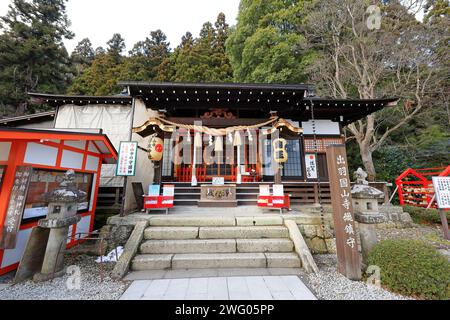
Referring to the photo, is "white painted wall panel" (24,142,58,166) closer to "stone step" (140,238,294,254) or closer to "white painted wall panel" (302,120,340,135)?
"stone step" (140,238,294,254)

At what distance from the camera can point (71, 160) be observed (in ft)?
16.3

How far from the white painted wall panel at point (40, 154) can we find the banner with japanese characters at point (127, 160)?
1.48 metres

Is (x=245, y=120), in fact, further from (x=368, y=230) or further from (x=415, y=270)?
(x=415, y=270)

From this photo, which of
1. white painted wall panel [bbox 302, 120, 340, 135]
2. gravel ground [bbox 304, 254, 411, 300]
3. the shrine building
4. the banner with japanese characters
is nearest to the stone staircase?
gravel ground [bbox 304, 254, 411, 300]

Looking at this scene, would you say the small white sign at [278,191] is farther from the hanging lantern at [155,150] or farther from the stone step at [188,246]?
the hanging lantern at [155,150]

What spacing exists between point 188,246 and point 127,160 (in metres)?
3.33

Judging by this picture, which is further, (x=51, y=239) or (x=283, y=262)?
(x=283, y=262)

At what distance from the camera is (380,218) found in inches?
149

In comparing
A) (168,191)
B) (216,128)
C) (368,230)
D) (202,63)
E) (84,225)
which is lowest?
(84,225)

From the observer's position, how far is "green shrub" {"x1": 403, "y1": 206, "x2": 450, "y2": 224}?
7556 mm

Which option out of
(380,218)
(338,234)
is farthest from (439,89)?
(338,234)

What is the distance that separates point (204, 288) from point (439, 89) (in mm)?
17503

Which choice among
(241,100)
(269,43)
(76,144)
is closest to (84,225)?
(76,144)
